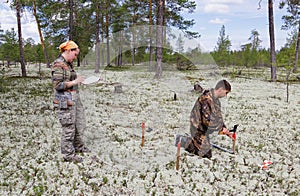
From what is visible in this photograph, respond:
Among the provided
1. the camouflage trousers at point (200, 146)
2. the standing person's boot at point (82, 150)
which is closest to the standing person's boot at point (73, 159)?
the standing person's boot at point (82, 150)

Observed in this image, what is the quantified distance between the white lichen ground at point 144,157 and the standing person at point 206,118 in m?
0.26

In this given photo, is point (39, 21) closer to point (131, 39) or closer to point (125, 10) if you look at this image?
point (125, 10)

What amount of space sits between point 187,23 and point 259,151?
2172cm

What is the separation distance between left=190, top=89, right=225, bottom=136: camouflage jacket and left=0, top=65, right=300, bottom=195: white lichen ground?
0.43 meters

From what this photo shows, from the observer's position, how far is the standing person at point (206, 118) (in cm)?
486

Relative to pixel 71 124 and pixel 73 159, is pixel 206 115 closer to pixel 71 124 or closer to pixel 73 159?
pixel 71 124

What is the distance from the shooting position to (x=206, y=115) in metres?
4.89

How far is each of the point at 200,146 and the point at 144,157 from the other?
48.5 inches

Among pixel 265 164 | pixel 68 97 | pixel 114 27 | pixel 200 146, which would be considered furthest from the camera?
pixel 114 27

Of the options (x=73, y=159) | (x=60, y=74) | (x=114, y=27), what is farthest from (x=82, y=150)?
(x=114, y=27)

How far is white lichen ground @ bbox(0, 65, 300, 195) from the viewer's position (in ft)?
13.9

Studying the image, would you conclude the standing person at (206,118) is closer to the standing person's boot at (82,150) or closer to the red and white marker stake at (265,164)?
the red and white marker stake at (265,164)

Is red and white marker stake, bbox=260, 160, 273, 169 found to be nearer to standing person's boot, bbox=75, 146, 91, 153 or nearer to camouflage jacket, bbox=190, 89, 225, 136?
camouflage jacket, bbox=190, 89, 225, 136

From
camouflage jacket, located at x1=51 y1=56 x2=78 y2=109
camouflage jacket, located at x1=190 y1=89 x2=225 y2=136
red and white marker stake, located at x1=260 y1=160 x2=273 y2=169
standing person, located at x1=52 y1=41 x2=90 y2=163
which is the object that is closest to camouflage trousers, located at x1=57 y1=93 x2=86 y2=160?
standing person, located at x1=52 y1=41 x2=90 y2=163
